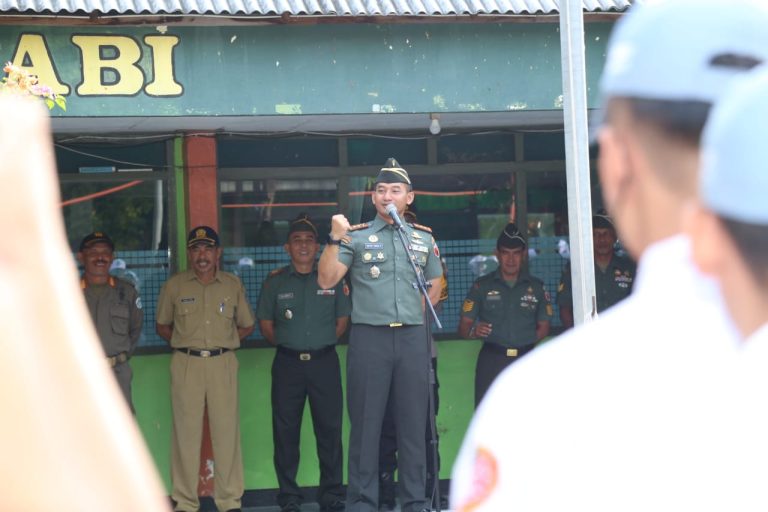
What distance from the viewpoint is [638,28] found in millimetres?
1103

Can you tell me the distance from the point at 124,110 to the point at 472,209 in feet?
10.5

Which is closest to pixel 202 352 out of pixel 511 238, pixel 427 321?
pixel 427 321

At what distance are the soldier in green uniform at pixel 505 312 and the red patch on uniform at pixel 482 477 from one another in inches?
271

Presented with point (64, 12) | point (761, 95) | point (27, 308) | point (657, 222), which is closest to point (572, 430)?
point (657, 222)

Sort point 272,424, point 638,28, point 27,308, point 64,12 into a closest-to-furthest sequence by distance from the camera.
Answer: point 27,308, point 638,28, point 64,12, point 272,424

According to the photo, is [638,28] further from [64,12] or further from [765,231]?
[64,12]

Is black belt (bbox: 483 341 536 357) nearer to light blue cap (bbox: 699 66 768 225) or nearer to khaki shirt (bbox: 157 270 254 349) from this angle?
khaki shirt (bbox: 157 270 254 349)

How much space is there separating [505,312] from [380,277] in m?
1.45

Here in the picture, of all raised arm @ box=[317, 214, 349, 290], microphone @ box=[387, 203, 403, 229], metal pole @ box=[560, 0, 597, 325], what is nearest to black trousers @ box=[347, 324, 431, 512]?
raised arm @ box=[317, 214, 349, 290]

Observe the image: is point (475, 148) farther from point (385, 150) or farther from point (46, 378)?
point (46, 378)

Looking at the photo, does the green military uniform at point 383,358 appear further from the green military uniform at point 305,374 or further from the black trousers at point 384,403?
the green military uniform at point 305,374

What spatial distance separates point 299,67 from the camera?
6027 millimetres

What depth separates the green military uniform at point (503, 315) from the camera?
26.1 ft

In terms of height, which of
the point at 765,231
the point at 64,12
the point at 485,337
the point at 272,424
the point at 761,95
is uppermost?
the point at 64,12
